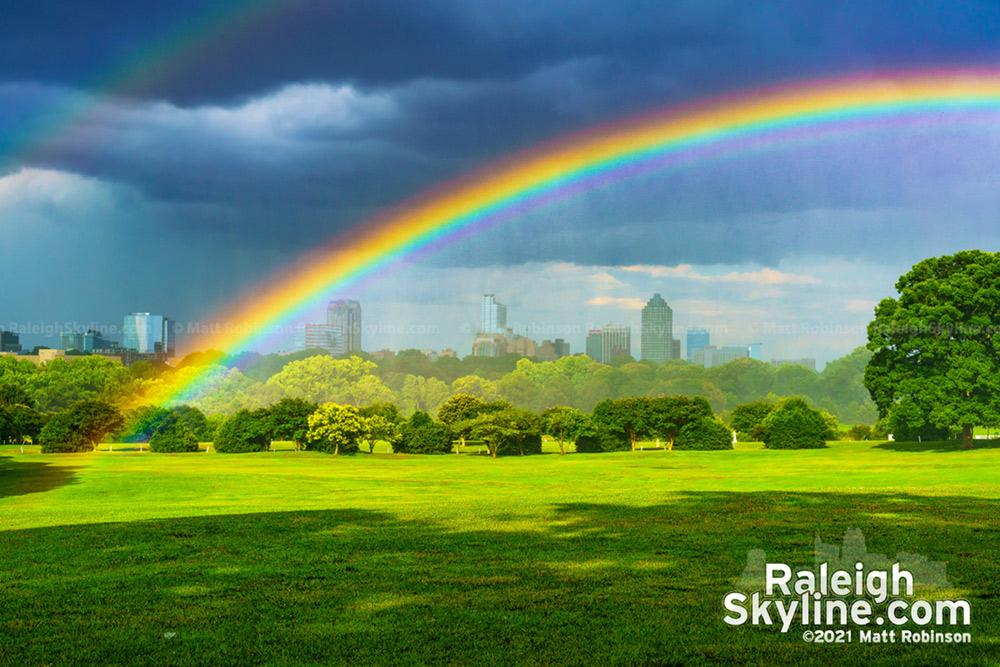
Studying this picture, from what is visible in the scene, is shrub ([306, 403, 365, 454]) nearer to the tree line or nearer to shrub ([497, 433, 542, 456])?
the tree line

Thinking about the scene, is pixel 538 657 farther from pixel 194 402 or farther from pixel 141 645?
pixel 194 402

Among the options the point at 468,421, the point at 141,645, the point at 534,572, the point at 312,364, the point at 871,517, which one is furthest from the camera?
the point at 312,364

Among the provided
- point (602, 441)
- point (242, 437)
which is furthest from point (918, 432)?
point (242, 437)

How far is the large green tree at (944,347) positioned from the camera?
53656 millimetres

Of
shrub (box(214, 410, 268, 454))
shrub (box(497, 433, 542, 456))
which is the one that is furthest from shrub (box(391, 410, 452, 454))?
shrub (box(214, 410, 268, 454))

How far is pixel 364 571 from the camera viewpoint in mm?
13273

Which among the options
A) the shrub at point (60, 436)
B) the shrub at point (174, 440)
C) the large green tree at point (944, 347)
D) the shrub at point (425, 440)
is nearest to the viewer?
the large green tree at point (944, 347)

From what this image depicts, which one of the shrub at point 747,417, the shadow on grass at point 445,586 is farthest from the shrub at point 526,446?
the shadow on grass at point 445,586

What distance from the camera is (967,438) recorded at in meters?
55.4

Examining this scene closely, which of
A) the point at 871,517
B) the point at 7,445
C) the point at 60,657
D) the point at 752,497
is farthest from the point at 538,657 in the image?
the point at 7,445

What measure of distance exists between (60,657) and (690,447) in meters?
73.0

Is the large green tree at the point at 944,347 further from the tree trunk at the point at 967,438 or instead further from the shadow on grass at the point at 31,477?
the shadow on grass at the point at 31,477

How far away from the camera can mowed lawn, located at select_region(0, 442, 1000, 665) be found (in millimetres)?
9047

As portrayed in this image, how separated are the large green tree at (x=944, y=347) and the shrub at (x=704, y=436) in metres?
20.5
